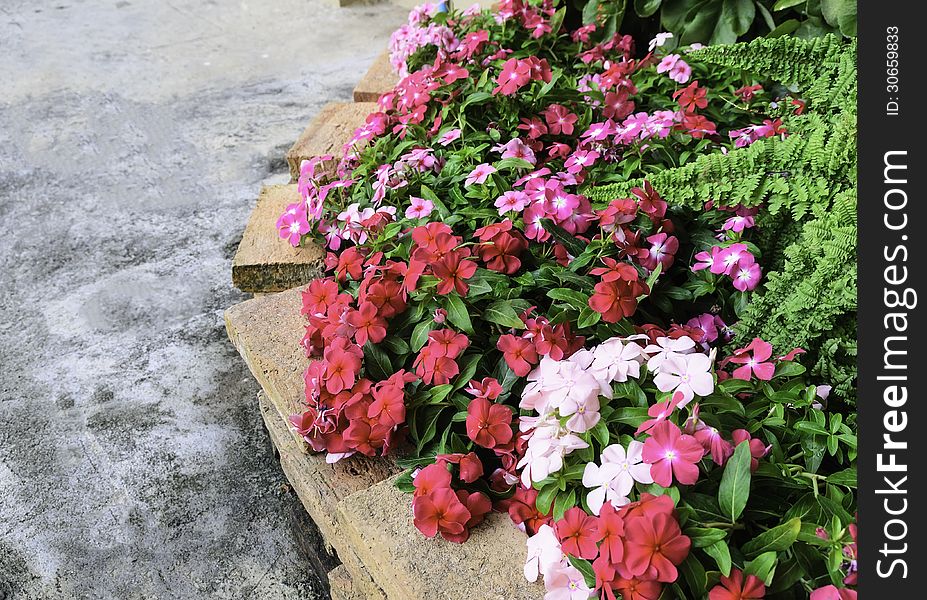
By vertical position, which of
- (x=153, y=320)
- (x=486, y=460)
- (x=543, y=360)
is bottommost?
(x=153, y=320)

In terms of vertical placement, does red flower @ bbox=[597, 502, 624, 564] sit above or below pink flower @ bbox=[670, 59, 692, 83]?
below

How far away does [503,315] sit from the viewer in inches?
54.4

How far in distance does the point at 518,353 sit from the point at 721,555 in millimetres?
477

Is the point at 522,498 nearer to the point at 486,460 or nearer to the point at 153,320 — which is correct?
the point at 486,460

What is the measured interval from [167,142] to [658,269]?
3173mm

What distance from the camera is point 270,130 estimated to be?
156 inches

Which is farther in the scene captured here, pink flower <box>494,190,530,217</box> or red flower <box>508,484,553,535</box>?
pink flower <box>494,190,530,217</box>

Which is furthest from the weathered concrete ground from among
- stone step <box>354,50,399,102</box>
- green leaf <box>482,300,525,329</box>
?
green leaf <box>482,300,525,329</box>

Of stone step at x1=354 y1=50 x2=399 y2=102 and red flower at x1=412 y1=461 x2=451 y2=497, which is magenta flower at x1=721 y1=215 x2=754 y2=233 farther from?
stone step at x1=354 y1=50 x2=399 y2=102

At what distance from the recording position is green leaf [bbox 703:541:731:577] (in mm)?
923

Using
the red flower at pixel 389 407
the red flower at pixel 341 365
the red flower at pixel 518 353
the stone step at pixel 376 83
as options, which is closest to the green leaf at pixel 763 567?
the red flower at pixel 518 353

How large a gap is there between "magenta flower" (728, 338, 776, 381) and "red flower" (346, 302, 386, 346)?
589mm

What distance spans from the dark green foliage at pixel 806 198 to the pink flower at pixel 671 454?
37 centimetres

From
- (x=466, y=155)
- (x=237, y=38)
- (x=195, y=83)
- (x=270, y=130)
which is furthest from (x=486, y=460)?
(x=237, y=38)
